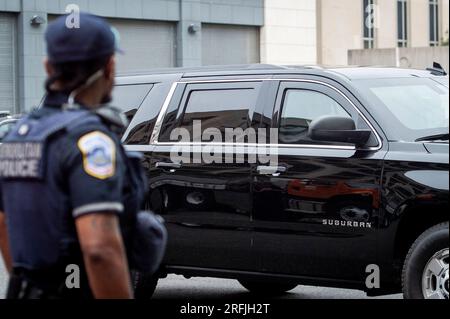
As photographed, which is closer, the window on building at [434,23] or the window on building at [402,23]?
the window on building at [402,23]

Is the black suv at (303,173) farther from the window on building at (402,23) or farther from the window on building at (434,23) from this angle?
the window on building at (434,23)

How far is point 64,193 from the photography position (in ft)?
10.4

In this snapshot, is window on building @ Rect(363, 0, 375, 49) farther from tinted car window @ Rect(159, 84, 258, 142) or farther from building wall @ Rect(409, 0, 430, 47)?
tinted car window @ Rect(159, 84, 258, 142)

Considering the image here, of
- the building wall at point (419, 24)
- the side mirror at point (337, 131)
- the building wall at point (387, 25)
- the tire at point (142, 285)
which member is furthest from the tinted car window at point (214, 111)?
the building wall at point (419, 24)

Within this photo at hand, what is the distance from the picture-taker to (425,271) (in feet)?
21.0

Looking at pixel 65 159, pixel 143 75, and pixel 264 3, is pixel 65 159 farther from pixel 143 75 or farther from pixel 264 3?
pixel 264 3

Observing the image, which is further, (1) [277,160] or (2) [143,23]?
(2) [143,23]

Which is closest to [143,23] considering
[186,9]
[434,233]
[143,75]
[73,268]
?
[186,9]

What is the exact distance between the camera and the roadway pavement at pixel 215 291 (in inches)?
354

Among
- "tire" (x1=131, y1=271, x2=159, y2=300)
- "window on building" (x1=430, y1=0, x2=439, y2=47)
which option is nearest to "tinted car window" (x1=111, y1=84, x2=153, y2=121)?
"tire" (x1=131, y1=271, x2=159, y2=300)

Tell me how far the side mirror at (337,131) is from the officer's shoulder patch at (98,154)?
365 centimetres
